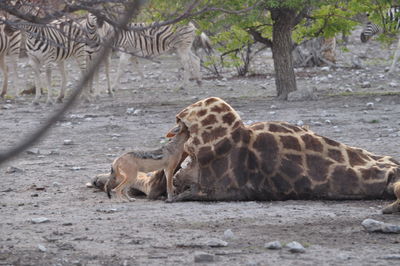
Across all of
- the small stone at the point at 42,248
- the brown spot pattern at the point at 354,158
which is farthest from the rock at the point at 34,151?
the small stone at the point at 42,248

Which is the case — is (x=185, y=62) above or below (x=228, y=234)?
above

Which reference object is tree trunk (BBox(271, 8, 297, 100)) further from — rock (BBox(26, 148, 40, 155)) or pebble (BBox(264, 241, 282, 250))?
pebble (BBox(264, 241, 282, 250))

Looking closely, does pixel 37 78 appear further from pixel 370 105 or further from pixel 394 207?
pixel 394 207

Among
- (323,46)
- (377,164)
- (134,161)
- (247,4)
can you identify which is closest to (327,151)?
(377,164)

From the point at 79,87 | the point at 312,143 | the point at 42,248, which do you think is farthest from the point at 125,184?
the point at 79,87

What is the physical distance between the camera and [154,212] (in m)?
6.67

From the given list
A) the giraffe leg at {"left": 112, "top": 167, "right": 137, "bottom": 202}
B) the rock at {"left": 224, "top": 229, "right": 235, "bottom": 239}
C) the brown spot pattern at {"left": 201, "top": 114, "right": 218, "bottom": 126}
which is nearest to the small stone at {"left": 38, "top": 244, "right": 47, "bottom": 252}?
the rock at {"left": 224, "top": 229, "right": 235, "bottom": 239}

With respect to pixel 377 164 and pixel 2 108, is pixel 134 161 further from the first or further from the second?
pixel 2 108

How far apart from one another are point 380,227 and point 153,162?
210 centimetres

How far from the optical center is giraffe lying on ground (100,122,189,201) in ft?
23.3

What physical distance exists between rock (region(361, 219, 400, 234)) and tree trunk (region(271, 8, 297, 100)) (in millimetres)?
9035

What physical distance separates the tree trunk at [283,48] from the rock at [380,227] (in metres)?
9.04

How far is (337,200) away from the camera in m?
6.98

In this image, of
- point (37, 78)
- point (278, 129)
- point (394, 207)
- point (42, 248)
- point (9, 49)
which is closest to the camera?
point (42, 248)
